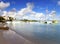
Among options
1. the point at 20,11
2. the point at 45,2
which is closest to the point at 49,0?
the point at 45,2

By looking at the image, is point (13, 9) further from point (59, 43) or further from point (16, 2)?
point (59, 43)

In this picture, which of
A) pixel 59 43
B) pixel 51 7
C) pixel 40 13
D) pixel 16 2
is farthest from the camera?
pixel 40 13

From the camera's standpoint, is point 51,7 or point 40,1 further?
point 51,7

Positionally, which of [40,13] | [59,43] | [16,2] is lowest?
[59,43]

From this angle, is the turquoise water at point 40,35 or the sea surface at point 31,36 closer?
the sea surface at point 31,36

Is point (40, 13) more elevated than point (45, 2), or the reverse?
point (45, 2)

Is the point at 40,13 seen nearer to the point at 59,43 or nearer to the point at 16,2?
the point at 16,2

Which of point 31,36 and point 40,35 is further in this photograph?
point 40,35

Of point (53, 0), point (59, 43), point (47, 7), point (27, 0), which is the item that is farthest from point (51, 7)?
point (59, 43)

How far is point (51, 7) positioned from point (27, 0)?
174 cm

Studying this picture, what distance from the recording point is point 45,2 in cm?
833

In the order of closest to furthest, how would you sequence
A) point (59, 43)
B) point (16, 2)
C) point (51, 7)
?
point (59, 43) < point (16, 2) < point (51, 7)

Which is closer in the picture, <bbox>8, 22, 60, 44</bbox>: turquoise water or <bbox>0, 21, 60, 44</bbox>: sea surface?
<bbox>0, 21, 60, 44</bbox>: sea surface

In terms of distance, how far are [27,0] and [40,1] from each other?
803 mm
